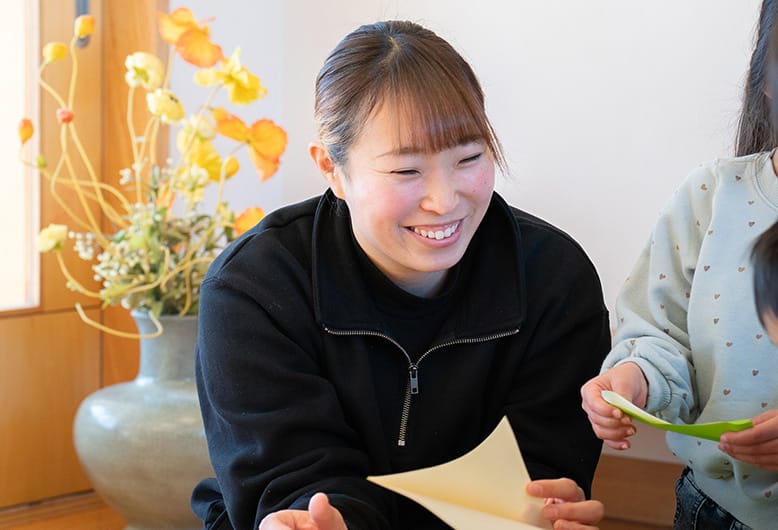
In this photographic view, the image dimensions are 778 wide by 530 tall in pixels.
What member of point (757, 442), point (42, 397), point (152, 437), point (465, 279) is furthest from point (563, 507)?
point (42, 397)

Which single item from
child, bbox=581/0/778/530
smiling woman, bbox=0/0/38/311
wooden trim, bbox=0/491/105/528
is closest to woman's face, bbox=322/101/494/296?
child, bbox=581/0/778/530

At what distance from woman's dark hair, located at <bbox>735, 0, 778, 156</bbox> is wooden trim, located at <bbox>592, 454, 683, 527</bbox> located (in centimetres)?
120

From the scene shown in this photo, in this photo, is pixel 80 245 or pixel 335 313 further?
pixel 80 245

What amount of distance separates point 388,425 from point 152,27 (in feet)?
4.61

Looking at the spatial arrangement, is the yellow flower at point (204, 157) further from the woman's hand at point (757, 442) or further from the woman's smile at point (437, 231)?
the woman's hand at point (757, 442)

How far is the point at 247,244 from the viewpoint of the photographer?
1.43m

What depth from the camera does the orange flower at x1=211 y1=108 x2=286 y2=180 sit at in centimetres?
203

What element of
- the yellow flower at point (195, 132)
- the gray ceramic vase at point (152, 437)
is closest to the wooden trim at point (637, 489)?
the gray ceramic vase at point (152, 437)

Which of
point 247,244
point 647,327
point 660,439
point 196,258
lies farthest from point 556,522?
point 660,439

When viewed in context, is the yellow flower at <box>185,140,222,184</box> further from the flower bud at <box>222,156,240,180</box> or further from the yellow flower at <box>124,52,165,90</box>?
the yellow flower at <box>124,52,165,90</box>

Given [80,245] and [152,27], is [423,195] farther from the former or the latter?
[152,27]

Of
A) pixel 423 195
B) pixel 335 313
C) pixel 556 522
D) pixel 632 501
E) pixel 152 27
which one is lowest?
pixel 632 501

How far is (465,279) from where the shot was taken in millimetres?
1459

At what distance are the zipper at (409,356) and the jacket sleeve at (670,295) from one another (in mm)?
149
